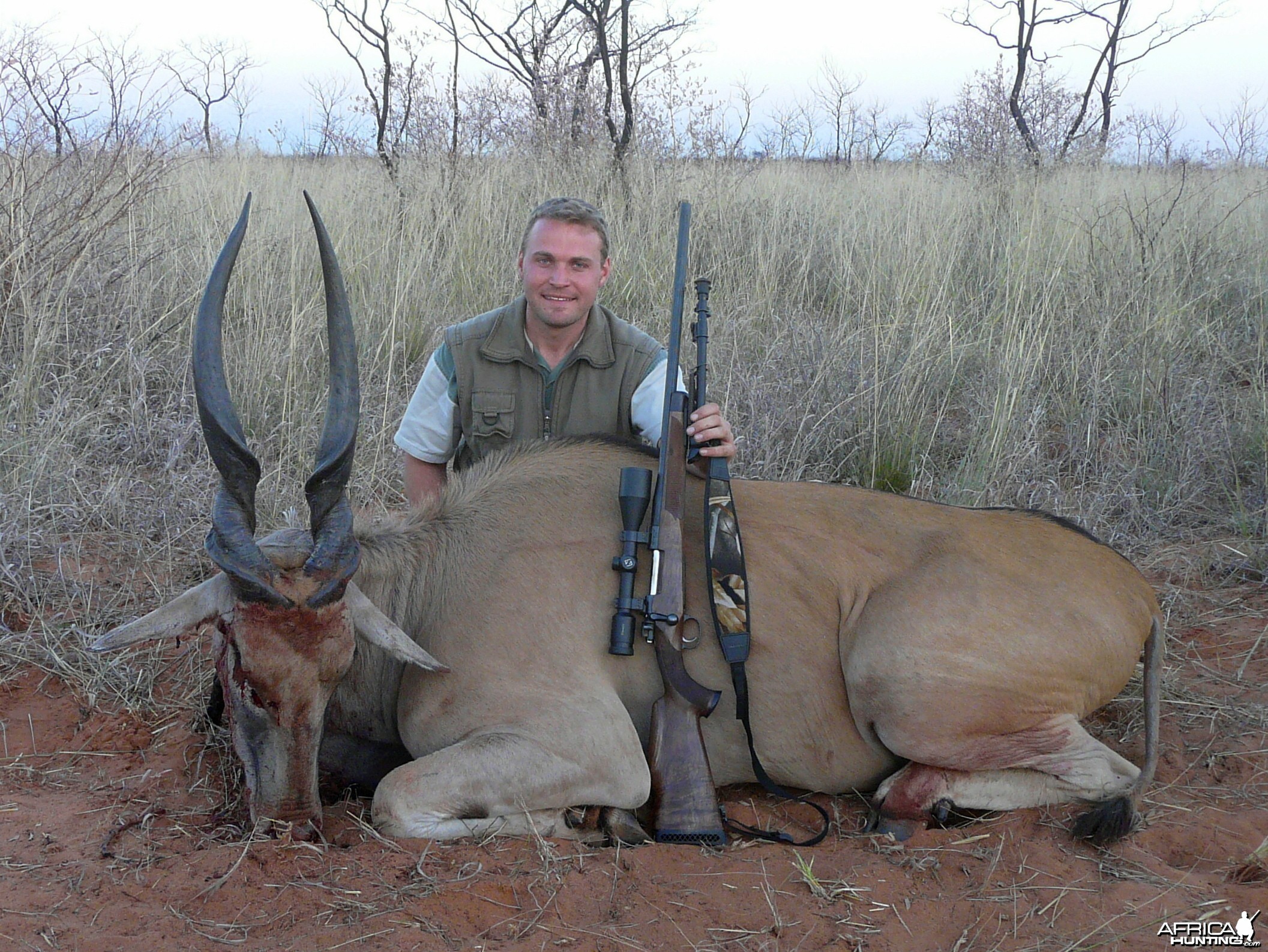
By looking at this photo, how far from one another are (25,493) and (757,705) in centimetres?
345

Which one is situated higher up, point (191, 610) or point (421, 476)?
point (421, 476)

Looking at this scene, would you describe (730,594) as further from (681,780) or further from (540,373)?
(540,373)

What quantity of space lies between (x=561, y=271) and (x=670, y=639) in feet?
5.54

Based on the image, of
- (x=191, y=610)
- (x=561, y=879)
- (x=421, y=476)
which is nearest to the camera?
(x=561, y=879)

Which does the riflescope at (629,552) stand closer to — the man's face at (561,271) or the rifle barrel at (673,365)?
the rifle barrel at (673,365)

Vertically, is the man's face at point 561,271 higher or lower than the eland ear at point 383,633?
higher

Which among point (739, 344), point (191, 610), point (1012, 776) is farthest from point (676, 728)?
point (739, 344)

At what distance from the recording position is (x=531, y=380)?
463 cm

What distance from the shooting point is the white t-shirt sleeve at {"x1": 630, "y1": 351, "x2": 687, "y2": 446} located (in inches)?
182

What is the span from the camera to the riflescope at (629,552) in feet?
11.1

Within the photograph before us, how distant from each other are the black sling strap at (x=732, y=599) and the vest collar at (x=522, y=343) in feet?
4.07

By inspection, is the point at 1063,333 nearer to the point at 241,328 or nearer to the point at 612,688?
the point at 612,688

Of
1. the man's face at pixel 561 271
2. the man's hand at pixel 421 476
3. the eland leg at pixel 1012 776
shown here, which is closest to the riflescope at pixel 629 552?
A: the eland leg at pixel 1012 776

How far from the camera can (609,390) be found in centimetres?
467
